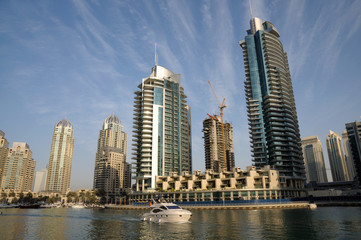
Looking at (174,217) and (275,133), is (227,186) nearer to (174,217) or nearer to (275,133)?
(275,133)

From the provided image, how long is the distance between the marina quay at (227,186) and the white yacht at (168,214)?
83.6 metres

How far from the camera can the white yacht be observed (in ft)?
214

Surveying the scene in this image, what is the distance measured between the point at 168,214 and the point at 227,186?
99.8m

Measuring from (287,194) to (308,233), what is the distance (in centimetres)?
12378

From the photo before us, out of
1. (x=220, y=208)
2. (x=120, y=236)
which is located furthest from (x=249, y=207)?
(x=120, y=236)

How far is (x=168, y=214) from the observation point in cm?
6569

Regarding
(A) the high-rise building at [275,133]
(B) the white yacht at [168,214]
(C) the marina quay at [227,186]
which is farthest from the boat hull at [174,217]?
(A) the high-rise building at [275,133]

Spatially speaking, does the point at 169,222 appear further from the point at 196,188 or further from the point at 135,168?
the point at 135,168

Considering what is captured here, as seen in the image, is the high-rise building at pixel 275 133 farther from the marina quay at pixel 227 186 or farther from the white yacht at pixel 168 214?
the white yacht at pixel 168 214

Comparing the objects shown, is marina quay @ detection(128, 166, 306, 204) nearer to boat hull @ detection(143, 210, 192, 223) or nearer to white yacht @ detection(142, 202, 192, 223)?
white yacht @ detection(142, 202, 192, 223)

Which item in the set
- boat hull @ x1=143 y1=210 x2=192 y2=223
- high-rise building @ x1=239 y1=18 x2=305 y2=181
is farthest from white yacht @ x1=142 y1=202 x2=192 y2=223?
high-rise building @ x1=239 y1=18 x2=305 y2=181

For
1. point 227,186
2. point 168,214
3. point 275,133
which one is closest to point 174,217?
point 168,214

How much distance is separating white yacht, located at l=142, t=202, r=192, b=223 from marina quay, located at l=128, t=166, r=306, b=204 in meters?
83.6

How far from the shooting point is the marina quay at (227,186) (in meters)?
148
